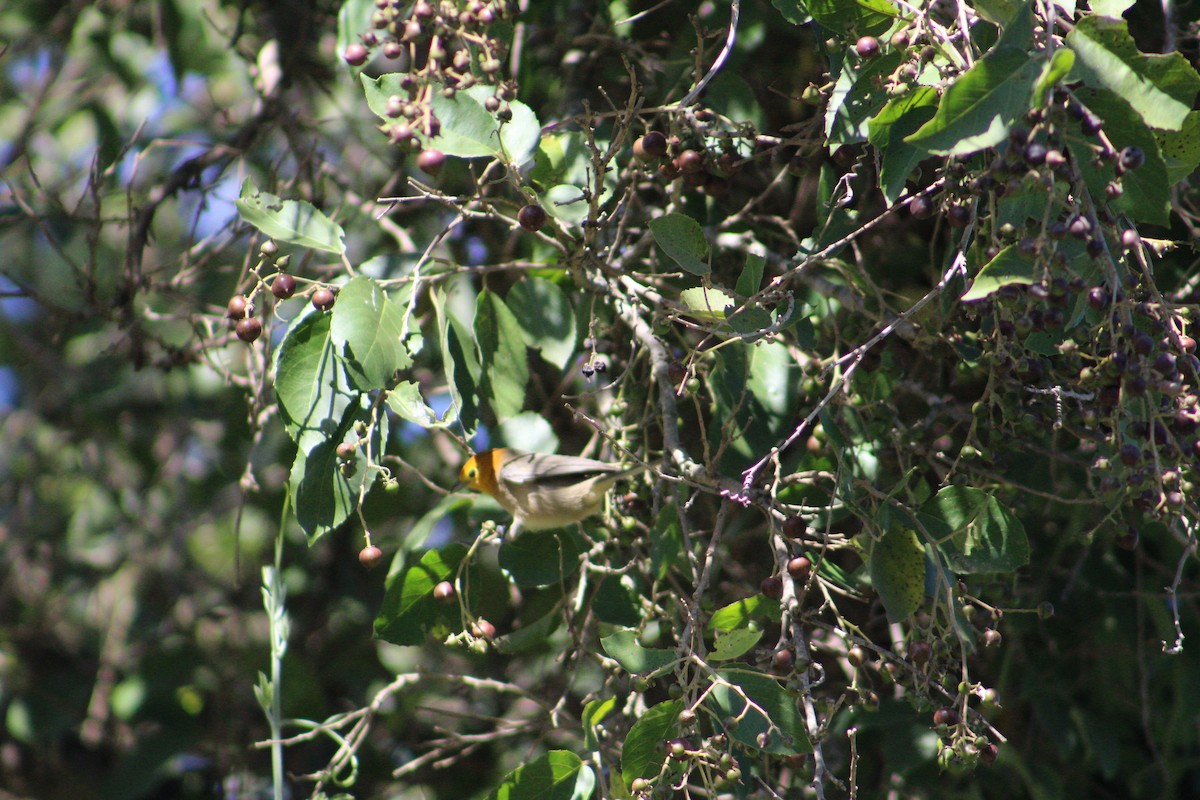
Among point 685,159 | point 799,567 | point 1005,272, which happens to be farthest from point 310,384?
point 1005,272

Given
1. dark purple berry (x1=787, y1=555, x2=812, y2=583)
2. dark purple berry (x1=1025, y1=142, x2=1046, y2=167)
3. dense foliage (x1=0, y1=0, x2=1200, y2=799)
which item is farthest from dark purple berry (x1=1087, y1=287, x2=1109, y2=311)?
dark purple berry (x1=787, y1=555, x2=812, y2=583)

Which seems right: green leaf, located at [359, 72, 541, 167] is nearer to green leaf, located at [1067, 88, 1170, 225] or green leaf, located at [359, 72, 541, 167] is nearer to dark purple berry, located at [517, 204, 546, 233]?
dark purple berry, located at [517, 204, 546, 233]

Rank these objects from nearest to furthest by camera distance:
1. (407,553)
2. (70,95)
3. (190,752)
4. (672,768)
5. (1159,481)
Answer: (1159,481) < (672,768) < (407,553) < (190,752) < (70,95)

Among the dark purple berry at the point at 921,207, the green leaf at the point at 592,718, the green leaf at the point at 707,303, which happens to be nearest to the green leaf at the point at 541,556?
the green leaf at the point at 592,718

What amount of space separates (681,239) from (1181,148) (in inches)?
32.7

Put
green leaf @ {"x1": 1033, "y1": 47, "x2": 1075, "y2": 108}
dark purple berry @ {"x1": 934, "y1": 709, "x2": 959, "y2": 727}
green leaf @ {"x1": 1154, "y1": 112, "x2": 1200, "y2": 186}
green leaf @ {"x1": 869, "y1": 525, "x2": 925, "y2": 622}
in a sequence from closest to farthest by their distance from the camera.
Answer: green leaf @ {"x1": 1033, "y1": 47, "x2": 1075, "y2": 108} < green leaf @ {"x1": 1154, "y1": 112, "x2": 1200, "y2": 186} < dark purple berry @ {"x1": 934, "y1": 709, "x2": 959, "y2": 727} < green leaf @ {"x1": 869, "y1": 525, "x2": 925, "y2": 622}

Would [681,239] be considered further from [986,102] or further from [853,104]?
[986,102]

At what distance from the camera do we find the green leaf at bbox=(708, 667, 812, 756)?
1.86 m

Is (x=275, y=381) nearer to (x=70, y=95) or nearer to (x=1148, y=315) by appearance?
(x=1148, y=315)

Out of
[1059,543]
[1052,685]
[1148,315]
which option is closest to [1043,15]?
[1148,315]

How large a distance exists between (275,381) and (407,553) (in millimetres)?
653

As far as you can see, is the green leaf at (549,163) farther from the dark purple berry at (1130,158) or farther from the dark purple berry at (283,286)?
the dark purple berry at (1130,158)

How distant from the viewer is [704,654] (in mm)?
1994

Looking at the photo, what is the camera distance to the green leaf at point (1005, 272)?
63.2 inches
